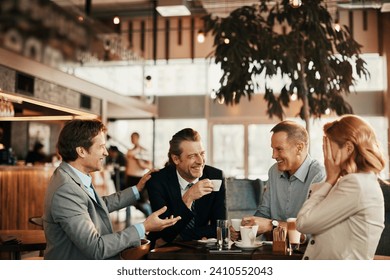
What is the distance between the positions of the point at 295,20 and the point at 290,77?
46cm

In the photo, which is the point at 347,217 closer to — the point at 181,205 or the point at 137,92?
the point at 181,205

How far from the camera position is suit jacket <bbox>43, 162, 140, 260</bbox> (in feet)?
6.62

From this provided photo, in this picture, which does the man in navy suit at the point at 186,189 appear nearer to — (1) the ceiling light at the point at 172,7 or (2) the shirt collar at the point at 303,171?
(2) the shirt collar at the point at 303,171

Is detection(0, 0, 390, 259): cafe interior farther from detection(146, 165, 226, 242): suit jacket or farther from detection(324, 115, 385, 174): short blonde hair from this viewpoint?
detection(324, 115, 385, 174): short blonde hair

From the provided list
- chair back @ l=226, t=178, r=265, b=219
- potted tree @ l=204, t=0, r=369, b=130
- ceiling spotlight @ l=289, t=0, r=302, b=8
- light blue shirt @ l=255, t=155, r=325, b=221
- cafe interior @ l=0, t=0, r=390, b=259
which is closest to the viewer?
light blue shirt @ l=255, t=155, r=325, b=221

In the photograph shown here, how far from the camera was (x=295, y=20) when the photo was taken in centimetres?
428

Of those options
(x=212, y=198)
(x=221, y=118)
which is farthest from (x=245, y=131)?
(x=212, y=198)

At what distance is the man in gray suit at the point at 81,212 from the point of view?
203 cm

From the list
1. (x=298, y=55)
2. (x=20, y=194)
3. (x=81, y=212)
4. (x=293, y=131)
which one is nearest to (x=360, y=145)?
(x=293, y=131)

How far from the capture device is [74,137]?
87.4 inches

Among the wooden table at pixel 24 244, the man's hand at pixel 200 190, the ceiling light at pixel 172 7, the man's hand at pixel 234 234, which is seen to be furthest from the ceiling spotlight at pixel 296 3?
the ceiling light at pixel 172 7

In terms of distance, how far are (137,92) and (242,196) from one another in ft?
23.0

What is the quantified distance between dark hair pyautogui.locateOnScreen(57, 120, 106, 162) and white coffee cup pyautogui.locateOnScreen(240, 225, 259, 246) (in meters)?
0.73

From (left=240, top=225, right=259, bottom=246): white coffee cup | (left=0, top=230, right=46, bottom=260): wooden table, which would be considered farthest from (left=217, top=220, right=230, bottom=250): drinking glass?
(left=0, top=230, right=46, bottom=260): wooden table
